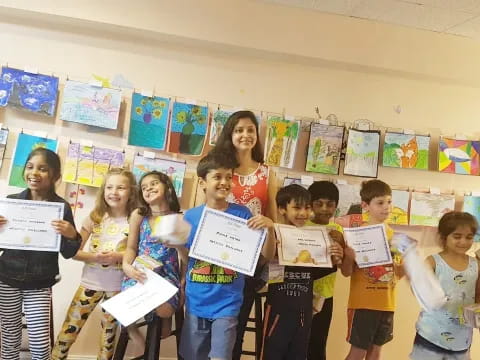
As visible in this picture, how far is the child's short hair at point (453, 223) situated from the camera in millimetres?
2154

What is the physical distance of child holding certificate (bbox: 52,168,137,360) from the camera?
2.15 meters

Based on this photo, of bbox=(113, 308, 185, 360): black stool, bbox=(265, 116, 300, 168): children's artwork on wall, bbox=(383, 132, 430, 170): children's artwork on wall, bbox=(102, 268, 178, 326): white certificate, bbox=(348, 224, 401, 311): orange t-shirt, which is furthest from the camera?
bbox=(383, 132, 430, 170): children's artwork on wall

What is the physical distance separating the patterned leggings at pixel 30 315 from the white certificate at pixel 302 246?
3.62 feet

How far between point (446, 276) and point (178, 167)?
1624 millimetres

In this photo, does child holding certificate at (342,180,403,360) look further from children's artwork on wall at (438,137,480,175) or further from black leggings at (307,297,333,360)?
children's artwork on wall at (438,137,480,175)

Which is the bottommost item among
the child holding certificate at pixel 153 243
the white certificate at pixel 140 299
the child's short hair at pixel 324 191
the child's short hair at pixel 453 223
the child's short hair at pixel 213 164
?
the white certificate at pixel 140 299

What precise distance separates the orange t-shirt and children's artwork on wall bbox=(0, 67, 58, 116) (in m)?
2.03

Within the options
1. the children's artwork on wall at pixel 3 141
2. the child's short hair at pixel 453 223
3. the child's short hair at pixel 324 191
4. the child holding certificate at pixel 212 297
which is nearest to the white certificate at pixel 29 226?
the child holding certificate at pixel 212 297

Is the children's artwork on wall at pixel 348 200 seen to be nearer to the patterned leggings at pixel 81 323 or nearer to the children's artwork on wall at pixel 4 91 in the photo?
the patterned leggings at pixel 81 323

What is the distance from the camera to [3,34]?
264 centimetres

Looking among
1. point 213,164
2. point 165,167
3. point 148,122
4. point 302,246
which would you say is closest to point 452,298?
point 302,246

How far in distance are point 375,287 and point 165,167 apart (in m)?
1.42

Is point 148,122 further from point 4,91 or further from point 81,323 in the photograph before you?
point 81,323

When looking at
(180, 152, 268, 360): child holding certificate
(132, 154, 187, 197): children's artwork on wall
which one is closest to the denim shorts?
(180, 152, 268, 360): child holding certificate
